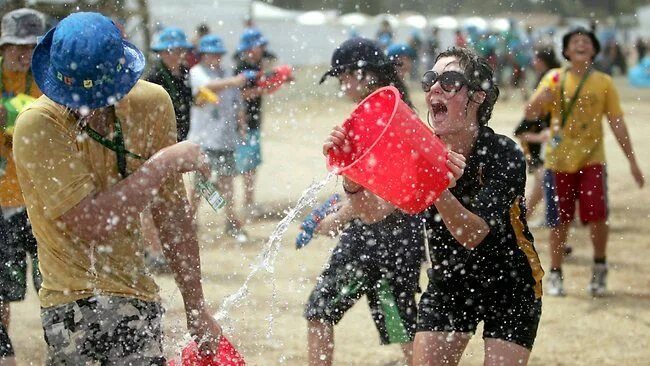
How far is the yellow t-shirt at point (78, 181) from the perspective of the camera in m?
2.91

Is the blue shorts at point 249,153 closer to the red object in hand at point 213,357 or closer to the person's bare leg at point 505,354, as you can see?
the person's bare leg at point 505,354

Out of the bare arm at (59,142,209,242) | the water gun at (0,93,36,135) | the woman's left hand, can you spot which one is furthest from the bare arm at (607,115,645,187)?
the bare arm at (59,142,209,242)

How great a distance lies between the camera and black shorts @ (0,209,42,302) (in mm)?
5188

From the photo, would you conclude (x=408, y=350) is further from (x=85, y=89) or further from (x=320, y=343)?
(x=85, y=89)

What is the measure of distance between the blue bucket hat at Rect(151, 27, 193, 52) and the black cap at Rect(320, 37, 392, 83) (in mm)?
3719

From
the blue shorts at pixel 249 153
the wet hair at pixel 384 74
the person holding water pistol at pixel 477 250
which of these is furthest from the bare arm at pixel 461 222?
the blue shorts at pixel 249 153

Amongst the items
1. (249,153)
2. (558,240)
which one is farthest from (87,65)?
(249,153)

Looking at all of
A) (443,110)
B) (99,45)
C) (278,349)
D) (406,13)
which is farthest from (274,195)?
(406,13)

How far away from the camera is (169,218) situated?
3168 mm

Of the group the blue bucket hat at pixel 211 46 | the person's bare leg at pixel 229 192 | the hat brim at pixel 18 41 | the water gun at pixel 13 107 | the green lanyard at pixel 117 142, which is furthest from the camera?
the blue bucket hat at pixel 211 46

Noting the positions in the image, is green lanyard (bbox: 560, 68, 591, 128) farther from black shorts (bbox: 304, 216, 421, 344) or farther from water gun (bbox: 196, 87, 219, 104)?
black shorts (bbox: 304, 216, 421, 344)

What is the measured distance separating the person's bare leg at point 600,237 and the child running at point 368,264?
10.0 ft

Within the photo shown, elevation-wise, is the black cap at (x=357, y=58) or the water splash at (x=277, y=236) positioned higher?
the black cap at (x=357, y=58)

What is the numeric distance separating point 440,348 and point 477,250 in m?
0.39
